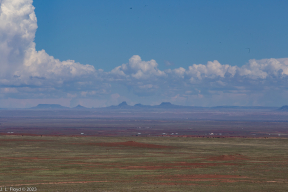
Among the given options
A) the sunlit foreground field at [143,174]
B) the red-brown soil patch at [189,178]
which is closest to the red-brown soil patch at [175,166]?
the sunlit foreground field at [143,174]

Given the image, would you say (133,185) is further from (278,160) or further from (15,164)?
(278,160)

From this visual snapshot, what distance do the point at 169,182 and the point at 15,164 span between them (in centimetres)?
3040

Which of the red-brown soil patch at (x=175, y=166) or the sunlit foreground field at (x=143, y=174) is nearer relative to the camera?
the sunlit foreground field at (x=143, y=174)

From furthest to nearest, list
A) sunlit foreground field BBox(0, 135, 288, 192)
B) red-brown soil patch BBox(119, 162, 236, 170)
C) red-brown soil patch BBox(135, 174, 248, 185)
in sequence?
red-brown soil patch BBox(119, 162, 236, 170)
red-brown soil patch BBox(135, 174, 248, 185)
sunlit foreground field BBox(0, 135, 288, 192)

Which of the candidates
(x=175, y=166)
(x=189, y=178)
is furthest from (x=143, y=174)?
(x=175, y=166)

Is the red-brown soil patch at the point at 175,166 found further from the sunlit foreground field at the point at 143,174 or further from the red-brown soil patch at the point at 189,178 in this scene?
the red-brown soil patch at the point at 189,178

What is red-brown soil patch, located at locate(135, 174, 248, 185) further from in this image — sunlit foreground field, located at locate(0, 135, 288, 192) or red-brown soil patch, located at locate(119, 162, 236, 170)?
red-brown soil patch, located at locate(119, 162, 236, 170)

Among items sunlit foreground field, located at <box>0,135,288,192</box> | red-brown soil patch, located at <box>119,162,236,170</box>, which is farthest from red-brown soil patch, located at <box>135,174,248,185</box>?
red-brown soil patch, located at <box>119,162,236,170</box>

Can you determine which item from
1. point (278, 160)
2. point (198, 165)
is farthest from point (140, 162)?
point (278, 160)

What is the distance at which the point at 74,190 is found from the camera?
135 feet

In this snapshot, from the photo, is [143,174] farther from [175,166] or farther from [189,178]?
[175,166]

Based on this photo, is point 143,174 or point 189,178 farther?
point 143,174

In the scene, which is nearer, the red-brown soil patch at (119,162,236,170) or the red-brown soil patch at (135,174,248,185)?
the red-brown soil patch at (135,174,248,185)

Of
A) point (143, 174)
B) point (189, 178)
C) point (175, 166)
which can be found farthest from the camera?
point (175, 166)
